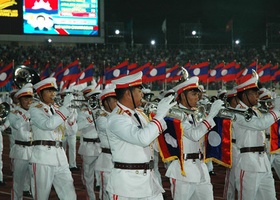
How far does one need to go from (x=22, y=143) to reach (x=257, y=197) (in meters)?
4.13

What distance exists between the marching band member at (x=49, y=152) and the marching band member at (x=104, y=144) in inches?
29.3

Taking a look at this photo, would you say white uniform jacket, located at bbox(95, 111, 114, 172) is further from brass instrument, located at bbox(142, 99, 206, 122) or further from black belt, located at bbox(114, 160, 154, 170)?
black belt, located at bbox(114, 160, 154, 170)

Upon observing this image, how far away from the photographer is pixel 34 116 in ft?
24.4

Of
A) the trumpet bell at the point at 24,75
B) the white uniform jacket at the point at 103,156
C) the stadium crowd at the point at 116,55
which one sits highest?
the stadium crowd at the point at 116,55

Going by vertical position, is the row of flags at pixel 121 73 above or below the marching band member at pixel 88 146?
above

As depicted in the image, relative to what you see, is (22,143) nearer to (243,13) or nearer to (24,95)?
(24,95)

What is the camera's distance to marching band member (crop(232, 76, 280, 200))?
7.01 m

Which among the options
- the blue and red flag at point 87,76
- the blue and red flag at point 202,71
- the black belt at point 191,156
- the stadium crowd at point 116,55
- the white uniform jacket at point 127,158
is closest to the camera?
the white uniform jacket at point 127,158

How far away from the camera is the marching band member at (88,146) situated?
30.7ft

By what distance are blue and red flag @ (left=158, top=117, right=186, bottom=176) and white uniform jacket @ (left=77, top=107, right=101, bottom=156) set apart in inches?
128

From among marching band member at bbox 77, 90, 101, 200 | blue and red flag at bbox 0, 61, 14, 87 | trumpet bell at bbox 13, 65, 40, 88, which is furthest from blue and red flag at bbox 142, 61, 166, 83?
marching band member at bbox 77, 90, 101, 200

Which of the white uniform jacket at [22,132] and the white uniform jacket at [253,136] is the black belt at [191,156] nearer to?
the white uniform jacket at [253,136]

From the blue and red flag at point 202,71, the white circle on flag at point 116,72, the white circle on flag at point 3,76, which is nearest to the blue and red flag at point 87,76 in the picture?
the white circle on flag at point 116,72

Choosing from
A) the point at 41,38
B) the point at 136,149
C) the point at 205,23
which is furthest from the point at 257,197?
the point at 205,23
